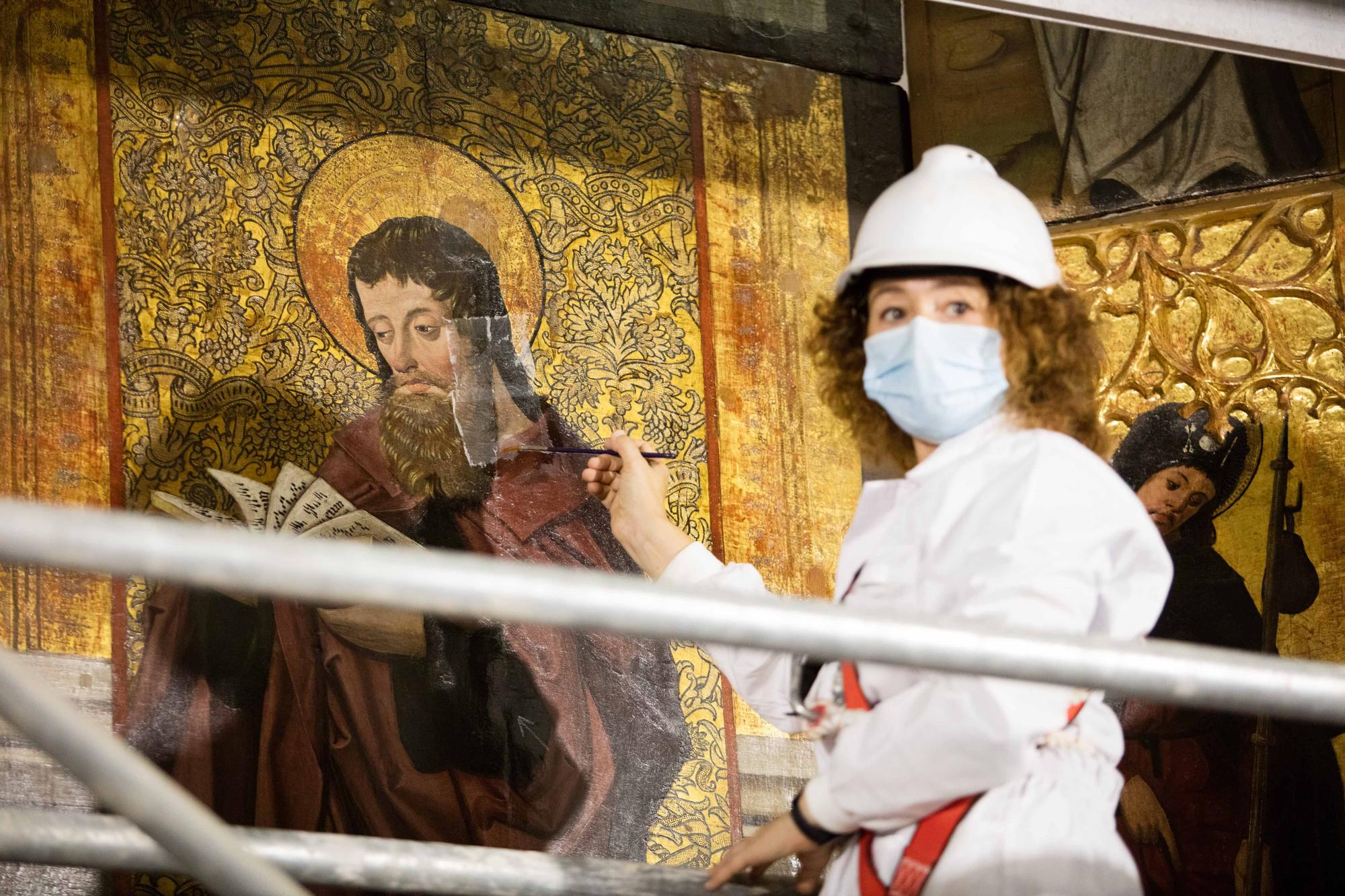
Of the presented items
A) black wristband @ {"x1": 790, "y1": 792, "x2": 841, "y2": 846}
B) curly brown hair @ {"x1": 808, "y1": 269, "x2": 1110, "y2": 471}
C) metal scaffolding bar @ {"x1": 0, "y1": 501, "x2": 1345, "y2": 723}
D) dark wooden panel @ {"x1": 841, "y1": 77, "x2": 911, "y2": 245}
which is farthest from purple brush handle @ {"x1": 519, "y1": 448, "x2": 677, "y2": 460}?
metal scaffolding bar @ {"x1": 0, "y1": 501, "x2": 1345, "y2": 723}

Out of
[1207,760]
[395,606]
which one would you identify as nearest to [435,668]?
[395,606]

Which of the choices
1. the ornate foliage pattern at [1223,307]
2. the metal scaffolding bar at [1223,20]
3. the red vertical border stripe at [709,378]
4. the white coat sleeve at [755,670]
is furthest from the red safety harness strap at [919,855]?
the ornate foliage pattern at [1223,307]

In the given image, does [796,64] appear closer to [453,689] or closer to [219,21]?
[219,21]

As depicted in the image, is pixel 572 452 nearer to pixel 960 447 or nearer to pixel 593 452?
pixel 593 452

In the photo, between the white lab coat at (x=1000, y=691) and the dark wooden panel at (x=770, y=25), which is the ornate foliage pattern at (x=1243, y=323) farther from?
the white lab coat at (x=1000, y=691)

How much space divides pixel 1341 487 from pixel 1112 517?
6.43ft

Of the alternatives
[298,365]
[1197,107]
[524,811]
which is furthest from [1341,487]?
[298,365]

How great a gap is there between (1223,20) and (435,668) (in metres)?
2.55

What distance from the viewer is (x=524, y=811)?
4.92 meters

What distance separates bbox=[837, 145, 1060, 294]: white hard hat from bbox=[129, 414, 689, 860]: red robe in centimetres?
138

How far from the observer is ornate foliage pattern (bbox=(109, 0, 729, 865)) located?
16.3 ft

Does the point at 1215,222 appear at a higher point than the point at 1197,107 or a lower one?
lower

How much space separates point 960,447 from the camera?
407cm

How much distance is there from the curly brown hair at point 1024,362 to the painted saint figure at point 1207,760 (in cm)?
138
